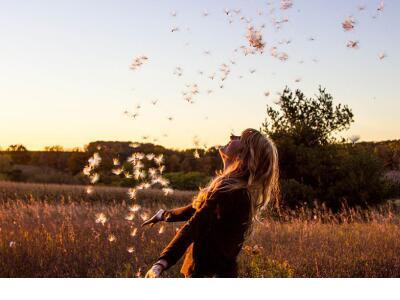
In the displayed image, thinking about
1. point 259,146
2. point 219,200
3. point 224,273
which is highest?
point 259,146

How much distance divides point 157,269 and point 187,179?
41.3ft

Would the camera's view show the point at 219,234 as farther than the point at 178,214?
No

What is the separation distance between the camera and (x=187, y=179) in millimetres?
15141

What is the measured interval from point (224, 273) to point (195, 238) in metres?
0.28

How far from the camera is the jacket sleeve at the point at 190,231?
2680 millimetres

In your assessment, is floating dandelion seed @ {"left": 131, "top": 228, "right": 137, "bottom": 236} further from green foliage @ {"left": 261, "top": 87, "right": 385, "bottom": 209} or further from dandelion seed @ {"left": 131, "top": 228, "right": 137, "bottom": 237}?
green foliage @ {"left": 261, "top": 87, "right": 385, "bottom": 209}

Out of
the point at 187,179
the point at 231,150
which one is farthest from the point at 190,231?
the point at 187,179

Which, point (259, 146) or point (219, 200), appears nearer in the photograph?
point (219, 200)

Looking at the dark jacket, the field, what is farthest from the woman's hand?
the field

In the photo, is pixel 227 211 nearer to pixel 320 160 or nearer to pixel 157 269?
pixel 157 269
